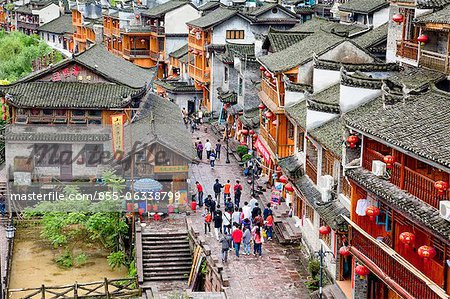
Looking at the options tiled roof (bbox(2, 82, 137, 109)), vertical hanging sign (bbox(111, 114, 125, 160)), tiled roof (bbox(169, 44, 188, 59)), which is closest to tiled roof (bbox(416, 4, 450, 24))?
vertical hanging sign (bbox(111, 114, 125, 160))

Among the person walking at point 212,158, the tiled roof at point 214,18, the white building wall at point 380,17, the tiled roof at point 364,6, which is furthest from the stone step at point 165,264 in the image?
the tiled roof at point 214,18

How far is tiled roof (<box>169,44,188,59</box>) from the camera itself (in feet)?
261

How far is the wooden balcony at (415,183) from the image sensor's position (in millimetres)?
22609

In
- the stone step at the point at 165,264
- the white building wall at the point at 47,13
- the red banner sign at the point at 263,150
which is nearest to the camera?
the stone step at the point at 165,264

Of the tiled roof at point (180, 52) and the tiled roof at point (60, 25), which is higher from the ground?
the tiled roof at point (60, 25)

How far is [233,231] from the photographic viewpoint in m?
35.4

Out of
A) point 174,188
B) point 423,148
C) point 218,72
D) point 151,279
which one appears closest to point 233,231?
point 151,279

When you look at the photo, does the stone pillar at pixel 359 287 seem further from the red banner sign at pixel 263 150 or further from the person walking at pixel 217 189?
the red banner sign at pixel 263 150

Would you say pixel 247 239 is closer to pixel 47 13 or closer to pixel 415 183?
pixel 415 183

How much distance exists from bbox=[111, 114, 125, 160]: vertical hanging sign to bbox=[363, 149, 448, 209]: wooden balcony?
17901 millimetres

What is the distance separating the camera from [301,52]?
149 feet

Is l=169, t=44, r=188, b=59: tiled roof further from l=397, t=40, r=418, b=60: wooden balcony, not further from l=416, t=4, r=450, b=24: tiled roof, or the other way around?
l=416, t=4, r=450, b=24: tiled roof

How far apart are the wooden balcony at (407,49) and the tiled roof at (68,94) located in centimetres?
1426

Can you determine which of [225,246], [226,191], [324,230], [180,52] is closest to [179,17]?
[180,52]
